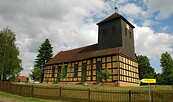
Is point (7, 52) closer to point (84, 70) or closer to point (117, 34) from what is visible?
point (84, 70)

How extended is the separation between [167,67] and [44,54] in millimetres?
35500

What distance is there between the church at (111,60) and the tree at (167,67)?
1117 cm

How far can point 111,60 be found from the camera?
2636 cm

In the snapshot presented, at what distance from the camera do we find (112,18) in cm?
2956

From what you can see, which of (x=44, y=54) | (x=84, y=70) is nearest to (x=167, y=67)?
(x=84, y=70)

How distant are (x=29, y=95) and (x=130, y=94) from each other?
964cm

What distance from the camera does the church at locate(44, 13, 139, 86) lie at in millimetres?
25516

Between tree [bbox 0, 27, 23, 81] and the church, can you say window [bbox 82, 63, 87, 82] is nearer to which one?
the church

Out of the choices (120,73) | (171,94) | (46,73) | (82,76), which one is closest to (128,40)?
(120,73)

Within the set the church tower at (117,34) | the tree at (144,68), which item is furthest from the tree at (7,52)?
the tree at (144,68)

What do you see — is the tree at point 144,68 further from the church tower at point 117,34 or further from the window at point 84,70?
the window at point 84,70

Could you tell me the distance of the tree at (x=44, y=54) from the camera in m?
47.4

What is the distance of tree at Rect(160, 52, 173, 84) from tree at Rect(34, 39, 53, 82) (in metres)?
33.1

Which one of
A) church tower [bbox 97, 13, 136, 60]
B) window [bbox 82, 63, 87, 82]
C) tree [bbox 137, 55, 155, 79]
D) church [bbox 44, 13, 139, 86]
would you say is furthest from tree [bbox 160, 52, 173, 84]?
window [bbox 82, 63, 87, 82]
